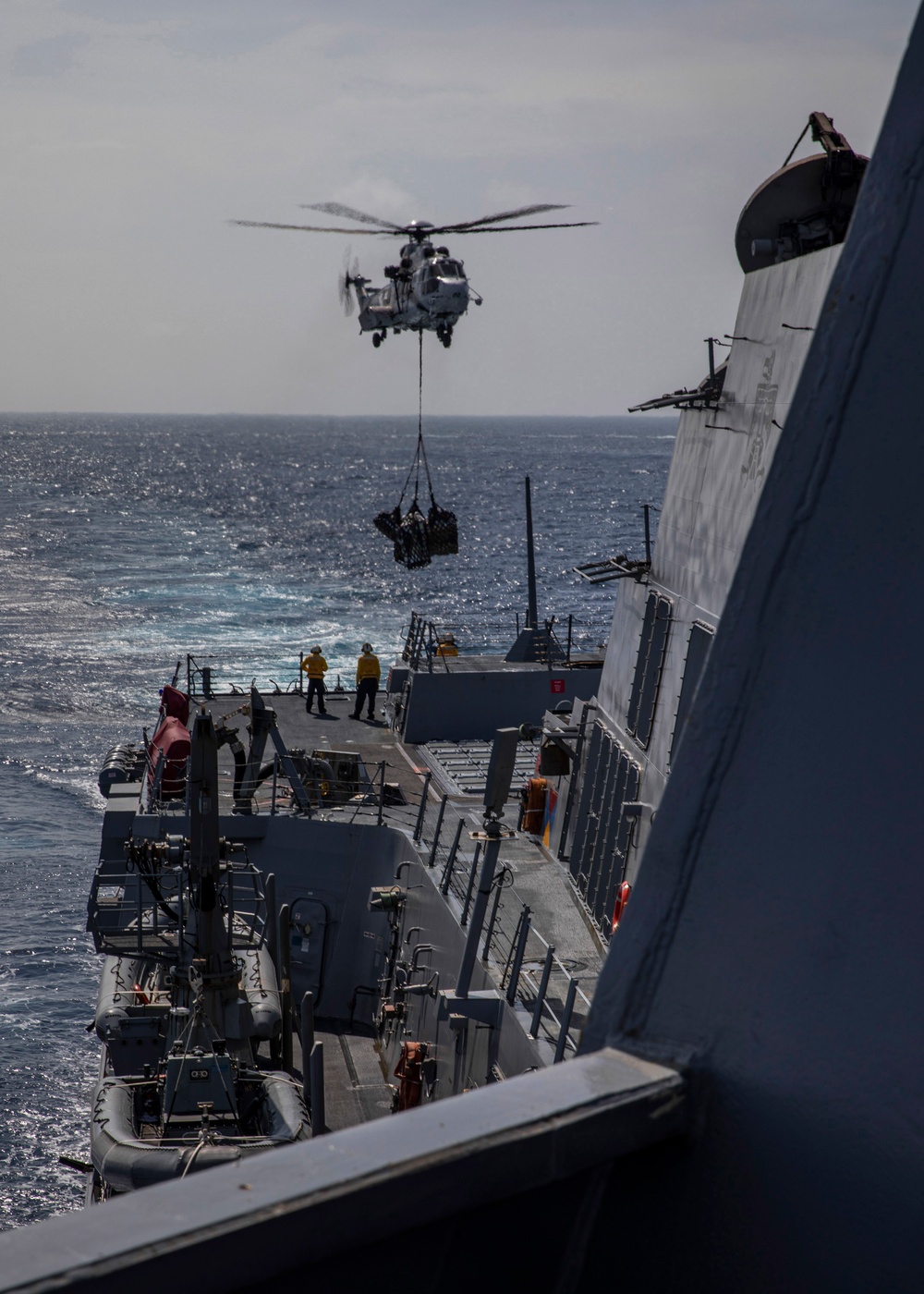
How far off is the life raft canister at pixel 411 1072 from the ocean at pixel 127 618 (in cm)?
588

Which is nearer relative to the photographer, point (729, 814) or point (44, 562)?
point (729, 814)

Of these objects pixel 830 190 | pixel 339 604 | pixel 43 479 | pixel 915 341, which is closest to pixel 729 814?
pixel 915 341

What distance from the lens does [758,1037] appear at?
2.13m

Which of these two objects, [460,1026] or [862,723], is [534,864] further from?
[862,723]

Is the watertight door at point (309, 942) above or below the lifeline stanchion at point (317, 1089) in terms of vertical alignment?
below

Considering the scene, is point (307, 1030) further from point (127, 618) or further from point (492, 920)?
point (127, 618)

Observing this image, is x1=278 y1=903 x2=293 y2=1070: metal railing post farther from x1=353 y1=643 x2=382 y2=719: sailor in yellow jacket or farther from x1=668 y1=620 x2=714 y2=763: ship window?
x1=353 y1=643 x2=382 y2=719: sailor in yellow jacket

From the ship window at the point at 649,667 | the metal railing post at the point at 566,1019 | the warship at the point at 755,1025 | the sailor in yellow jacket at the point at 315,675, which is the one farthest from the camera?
the sailor in yellow jacket at the point at 315,675

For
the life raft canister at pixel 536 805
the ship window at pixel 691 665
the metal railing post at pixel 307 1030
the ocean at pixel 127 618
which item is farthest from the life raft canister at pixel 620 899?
the ocean at pixel 127 618

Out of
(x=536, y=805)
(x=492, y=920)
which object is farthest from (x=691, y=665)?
(x=536, y=805)

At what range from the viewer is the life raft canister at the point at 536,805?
1830cm

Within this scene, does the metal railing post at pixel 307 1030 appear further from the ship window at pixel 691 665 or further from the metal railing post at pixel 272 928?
the ship window at pixel 691 665

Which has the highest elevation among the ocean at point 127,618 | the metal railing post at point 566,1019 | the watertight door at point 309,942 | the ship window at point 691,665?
the ship window at point 691,665

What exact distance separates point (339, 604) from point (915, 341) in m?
61.3
